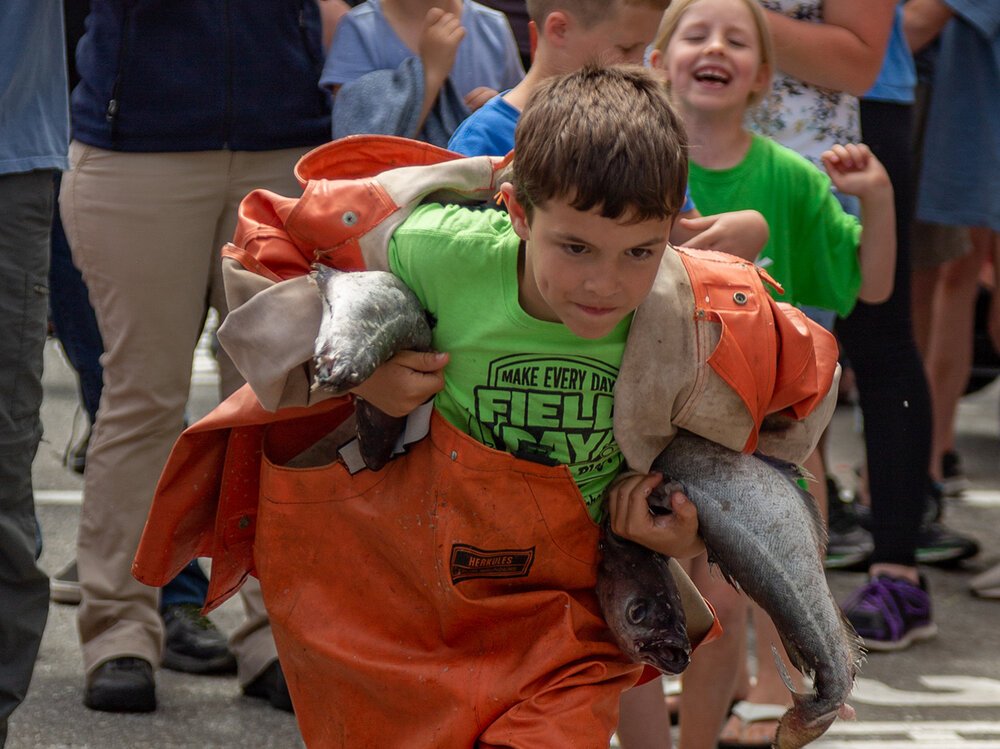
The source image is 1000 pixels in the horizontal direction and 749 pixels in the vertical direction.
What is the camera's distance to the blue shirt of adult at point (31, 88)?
3049 millimetres

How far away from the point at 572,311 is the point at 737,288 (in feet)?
0.96

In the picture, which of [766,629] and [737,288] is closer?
[737,288]

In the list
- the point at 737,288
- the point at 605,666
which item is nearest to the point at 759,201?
the point at 737,288

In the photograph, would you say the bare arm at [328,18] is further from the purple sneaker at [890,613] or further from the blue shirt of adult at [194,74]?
the purple sneaker at [890,613]

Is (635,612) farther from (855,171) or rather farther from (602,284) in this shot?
(855,171)

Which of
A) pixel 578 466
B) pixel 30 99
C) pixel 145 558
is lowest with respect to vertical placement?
pixel 145 558

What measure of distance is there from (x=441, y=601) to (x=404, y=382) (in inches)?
15.9

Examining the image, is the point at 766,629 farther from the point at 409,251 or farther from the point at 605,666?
the point at 409,251

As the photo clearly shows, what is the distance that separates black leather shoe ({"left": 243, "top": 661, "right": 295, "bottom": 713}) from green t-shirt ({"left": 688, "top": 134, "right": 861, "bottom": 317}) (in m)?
1.55

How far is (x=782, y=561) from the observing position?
8.02 ft

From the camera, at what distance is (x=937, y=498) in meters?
5.43

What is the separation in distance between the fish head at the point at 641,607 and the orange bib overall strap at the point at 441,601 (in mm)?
35

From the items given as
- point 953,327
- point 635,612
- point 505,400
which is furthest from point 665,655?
point 953,327

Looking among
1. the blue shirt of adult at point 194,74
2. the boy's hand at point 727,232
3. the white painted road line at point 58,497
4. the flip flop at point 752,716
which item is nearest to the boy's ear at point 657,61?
the boy's hand at point 727,232
